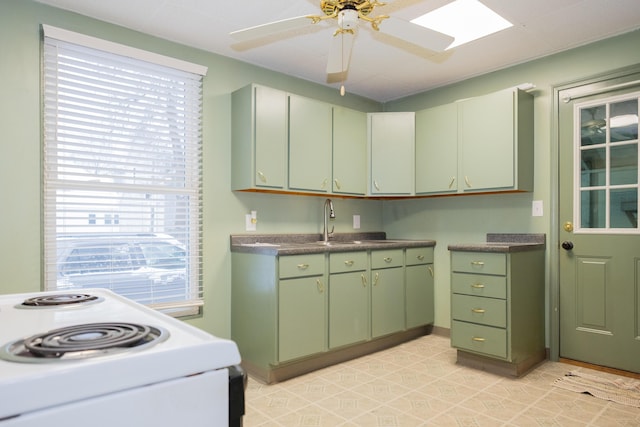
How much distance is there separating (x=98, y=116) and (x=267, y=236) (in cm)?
152

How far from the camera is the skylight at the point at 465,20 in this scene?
2695 millimetres

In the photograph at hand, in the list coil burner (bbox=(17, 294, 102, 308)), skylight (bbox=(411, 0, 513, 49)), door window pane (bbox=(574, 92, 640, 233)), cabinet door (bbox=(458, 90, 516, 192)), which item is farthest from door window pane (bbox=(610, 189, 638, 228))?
coil burner (bbox=(17, 294, 102, 308))

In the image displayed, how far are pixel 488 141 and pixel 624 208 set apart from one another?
1.07 metres

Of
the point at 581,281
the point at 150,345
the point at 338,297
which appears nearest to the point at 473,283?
the point at 581,281

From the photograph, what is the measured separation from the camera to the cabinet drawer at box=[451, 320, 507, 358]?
9.71ft

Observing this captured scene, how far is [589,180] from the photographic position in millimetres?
3158

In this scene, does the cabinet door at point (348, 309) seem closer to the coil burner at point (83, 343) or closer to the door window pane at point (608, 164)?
the door window pane at point (608, 164)

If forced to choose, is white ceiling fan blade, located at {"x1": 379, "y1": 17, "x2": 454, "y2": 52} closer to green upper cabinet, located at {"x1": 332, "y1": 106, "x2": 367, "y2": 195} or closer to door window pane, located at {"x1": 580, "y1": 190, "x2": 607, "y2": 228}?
green upper cabinet, located at {"x1": 332, "y1": 106, "x2": 367, "y2": 195}

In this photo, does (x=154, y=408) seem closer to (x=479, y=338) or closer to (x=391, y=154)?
(x=479, y=338)

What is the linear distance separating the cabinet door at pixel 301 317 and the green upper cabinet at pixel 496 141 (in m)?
1.61

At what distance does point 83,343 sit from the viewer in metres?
0.72

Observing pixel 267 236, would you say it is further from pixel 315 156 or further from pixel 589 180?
pixel 589 180

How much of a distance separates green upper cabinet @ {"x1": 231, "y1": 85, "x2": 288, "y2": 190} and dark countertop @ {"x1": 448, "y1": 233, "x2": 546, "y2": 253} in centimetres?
152

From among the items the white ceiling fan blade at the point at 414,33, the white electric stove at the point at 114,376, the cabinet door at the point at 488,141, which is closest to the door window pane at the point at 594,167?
the cabinet door at the point at 488,141
